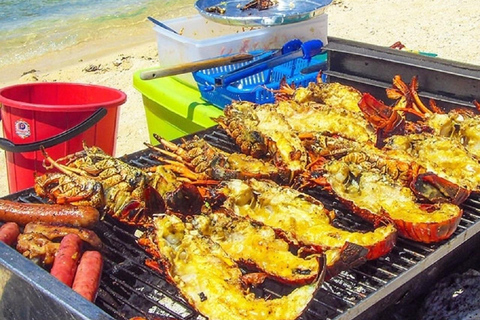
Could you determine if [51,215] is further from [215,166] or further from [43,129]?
[43,129]

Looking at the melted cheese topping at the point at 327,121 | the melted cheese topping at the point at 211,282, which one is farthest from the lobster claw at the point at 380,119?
the melted cheese topping at the point at 211,282

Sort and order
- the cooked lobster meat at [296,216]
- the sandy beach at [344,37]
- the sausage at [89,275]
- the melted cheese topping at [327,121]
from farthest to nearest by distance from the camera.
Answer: the sandy beach at [344,37] → the melted cheese topping at [327,121] → the cooked lobster meat at [296,216] → the sausage at [89,275]

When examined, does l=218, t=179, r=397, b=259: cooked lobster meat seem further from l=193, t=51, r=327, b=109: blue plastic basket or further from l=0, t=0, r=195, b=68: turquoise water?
l=0, t=0, r=195, b=68: turquoise water

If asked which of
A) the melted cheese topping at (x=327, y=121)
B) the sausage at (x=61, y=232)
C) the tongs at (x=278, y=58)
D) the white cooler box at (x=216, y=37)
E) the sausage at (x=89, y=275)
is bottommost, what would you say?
the sausage at (x=89, y=275)

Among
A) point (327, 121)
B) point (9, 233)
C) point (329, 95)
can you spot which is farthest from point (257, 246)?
point (329, 95)

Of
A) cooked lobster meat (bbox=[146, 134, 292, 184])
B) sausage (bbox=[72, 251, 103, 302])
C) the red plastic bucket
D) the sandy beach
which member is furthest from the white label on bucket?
the sandy beach

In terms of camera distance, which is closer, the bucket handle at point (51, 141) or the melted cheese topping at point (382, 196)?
the melted cheese topping at point (382, 196)

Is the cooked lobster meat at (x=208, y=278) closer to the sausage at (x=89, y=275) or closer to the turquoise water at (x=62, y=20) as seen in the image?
the sausage at (x=89, y=275)
